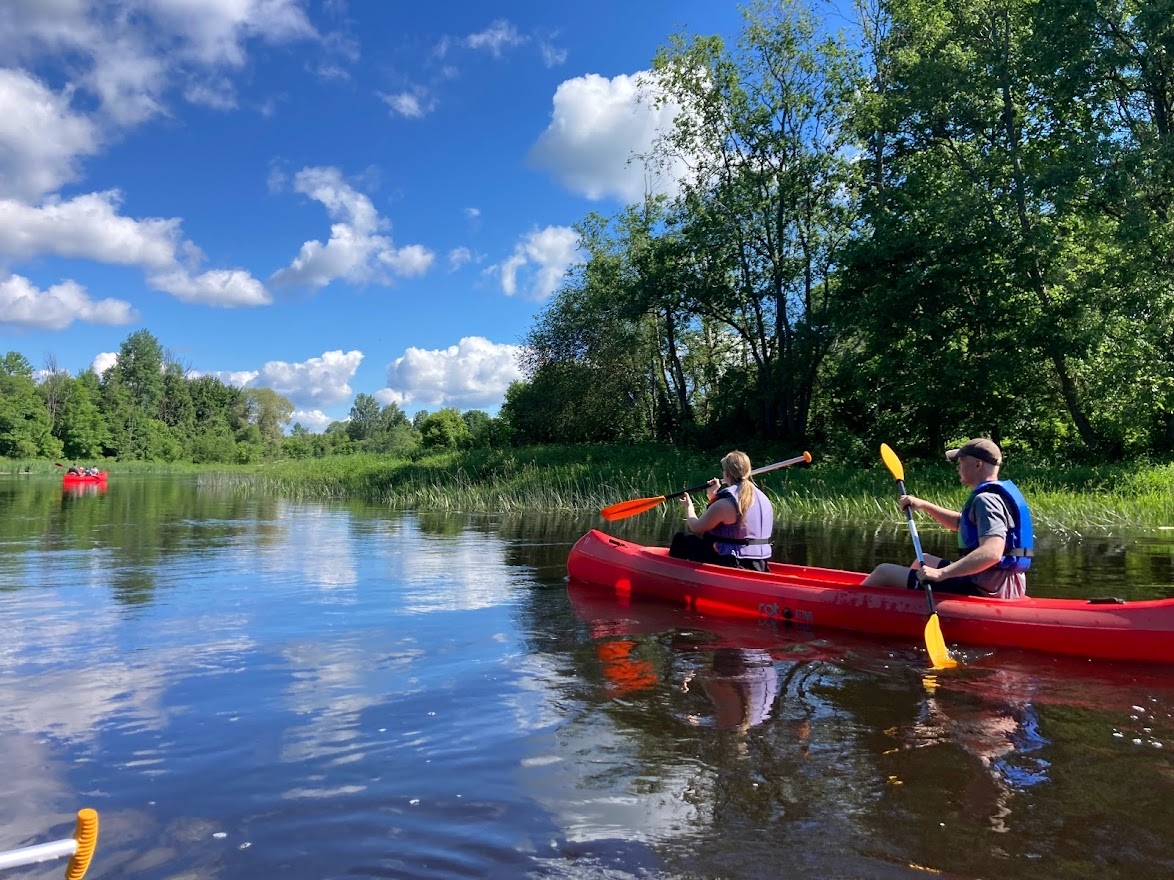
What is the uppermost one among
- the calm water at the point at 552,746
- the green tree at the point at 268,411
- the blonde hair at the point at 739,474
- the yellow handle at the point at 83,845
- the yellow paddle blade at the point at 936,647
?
the green tree at the point at 268,411

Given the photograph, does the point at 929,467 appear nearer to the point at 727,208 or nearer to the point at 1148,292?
the point at 1148,292

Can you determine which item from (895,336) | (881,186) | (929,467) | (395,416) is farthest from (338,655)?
(395,416)

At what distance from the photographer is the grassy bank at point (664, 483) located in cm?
1375

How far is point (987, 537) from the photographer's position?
541 cm

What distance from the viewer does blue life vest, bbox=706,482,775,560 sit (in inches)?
287

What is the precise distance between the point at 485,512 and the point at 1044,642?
1507 cm

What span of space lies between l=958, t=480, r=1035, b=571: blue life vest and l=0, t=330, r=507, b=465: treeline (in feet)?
134

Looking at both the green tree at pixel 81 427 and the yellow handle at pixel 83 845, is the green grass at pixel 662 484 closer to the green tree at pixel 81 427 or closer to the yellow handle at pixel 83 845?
the yellow handle at pixel 83 845

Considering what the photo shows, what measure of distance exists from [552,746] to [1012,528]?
334cm

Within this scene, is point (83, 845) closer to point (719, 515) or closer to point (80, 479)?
point (719, 515)

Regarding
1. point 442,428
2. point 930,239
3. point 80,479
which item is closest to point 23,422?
point 80,479

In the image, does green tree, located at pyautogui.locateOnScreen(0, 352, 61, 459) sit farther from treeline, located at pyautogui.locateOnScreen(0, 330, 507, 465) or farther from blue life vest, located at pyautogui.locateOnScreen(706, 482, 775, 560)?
blue life vest, located at pyautogui.locateOnScreen(706, 482, 775, 560)

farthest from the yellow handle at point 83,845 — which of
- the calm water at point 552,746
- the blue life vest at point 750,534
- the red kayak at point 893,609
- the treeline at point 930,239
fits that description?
the treeline at point 930,239

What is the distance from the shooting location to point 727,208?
26266mm
